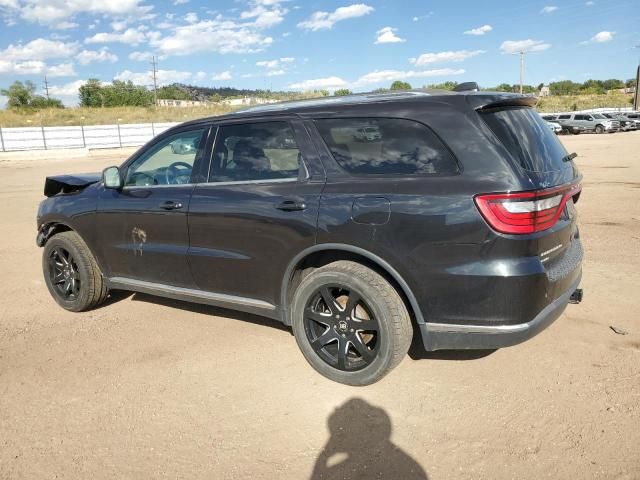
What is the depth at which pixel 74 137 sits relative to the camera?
33.8 meters

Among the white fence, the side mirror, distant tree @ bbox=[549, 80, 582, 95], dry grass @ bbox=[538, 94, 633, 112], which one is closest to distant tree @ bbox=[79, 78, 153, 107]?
the white fence

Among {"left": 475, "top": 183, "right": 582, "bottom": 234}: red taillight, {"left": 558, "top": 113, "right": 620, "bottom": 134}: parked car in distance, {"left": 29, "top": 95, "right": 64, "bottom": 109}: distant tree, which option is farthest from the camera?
{"left": 29, "top": 95, "right": 64, "bottom": 109}: distant tree

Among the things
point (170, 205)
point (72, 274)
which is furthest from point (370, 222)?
point (72, 274)

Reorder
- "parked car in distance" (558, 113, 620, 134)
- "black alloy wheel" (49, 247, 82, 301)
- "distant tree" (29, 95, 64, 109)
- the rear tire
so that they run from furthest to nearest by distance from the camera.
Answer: "distant tree" (29, 95, 64, 109) < "parked car in distance" (558, 113, 620, 134) < "black alloy wheel" (49, 247, 82, 301) < the rear tire

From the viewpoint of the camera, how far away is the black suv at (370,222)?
2.79 m

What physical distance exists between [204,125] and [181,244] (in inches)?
36.6

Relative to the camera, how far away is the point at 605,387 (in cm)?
316

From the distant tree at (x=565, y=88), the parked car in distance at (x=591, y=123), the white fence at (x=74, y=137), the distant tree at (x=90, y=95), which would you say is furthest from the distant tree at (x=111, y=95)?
the distant tree at (x=565, y=88)

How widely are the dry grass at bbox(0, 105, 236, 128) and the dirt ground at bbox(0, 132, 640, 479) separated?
45577mm

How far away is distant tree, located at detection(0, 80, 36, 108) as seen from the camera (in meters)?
77.9

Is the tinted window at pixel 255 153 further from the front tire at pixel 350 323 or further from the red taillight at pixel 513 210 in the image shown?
the red taillight at pixel 513 210

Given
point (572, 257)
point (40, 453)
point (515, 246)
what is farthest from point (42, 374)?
point (572, 257)

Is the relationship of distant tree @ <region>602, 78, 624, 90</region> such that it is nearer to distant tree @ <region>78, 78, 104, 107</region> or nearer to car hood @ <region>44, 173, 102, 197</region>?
distant tree @ <region>78, 78, 104, 107</region>

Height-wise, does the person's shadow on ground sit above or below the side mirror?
below
